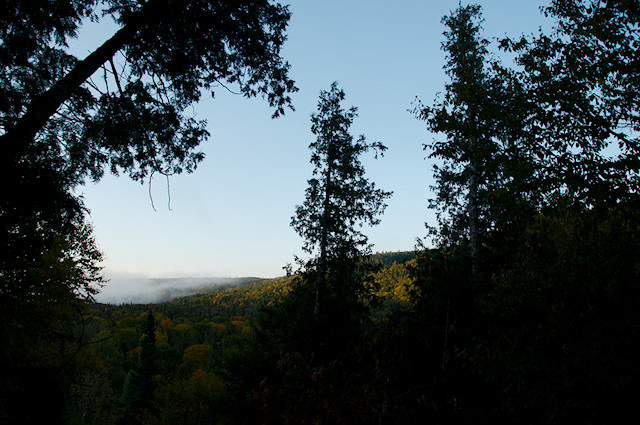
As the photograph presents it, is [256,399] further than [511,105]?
No

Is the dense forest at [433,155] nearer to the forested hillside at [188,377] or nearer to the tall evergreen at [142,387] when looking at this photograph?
the forested hillside at [188,377]

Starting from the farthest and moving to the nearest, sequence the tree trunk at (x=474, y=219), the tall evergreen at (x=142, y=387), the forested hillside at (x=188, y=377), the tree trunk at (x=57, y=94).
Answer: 1. the tall evergreen at (x=142, y=387)
2. the forested hillside at (x=188, y=377)
3. the tree trunk at (x=474, y=219)
4. the tree trunk at (x=57, y=94)

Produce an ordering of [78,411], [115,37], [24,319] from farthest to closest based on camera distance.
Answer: [78,411] → [24,319] → [115,37]

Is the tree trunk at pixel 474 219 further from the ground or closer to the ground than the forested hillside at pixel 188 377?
further from the ground

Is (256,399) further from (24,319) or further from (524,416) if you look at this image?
(24,319)

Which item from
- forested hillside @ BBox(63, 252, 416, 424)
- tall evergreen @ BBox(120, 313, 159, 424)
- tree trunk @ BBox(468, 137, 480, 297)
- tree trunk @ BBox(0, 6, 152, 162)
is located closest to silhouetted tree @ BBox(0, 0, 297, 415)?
tree trunk @ BBox(0, 6, 152, 162)

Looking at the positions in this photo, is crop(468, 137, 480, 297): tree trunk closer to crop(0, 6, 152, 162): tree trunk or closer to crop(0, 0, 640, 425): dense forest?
crop(0, 0, 640, 425): dense forest

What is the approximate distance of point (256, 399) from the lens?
4.79m

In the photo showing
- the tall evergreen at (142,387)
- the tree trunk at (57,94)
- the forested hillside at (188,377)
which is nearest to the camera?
the tree trunk at (57,94)

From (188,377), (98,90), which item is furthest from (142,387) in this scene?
(98,90)

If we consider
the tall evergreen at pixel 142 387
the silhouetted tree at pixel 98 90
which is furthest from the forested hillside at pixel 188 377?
the silhouetted tree at pixel 98 90

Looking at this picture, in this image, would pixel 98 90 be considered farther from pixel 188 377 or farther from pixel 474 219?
pixel 188 377

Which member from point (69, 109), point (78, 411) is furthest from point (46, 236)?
point (78, 411)

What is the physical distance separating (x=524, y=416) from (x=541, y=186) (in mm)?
4992
